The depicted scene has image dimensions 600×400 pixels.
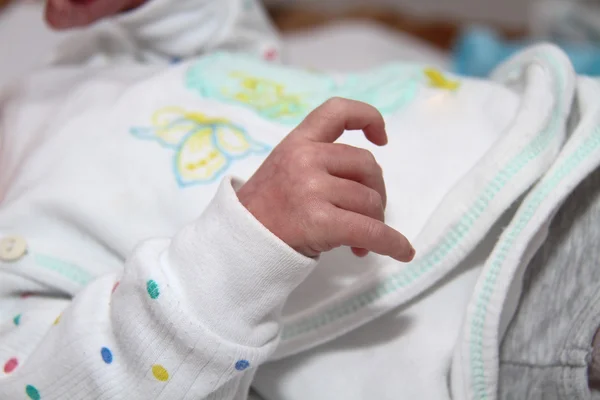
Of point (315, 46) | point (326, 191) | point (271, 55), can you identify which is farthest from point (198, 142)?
point (315, 46)

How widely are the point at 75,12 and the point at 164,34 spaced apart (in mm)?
135

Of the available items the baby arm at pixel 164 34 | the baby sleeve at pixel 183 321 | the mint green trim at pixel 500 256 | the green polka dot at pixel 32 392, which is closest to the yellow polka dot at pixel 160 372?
the baby sleeve at pixel 183 321

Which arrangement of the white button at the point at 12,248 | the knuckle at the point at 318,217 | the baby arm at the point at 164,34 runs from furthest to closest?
the baby arm at the point at 164,34, the white button at the point at 12,248, the knuckle at the point at 318,217

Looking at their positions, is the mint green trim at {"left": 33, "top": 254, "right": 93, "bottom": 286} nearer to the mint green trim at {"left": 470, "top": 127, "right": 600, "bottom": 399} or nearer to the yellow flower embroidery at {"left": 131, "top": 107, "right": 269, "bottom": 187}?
the yellow flower embroidery at {"left": 131, "top": 107, "right": 269, "bottom": 187}

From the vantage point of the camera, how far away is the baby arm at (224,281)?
1.41 ft

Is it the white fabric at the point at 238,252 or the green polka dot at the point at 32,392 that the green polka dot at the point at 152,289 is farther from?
the green polka dot at the point at 32,392

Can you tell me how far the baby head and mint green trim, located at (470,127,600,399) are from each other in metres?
0.57

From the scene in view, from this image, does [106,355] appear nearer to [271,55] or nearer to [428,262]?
[428,262]

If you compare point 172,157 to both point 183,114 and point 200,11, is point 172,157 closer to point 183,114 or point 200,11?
point 183,114

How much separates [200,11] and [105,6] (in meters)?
0.15

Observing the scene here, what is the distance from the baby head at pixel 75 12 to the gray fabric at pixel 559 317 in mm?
599

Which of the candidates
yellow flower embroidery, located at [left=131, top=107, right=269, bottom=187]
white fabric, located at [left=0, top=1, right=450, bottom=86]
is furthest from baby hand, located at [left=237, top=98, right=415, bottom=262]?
white fabric, located at [left=0, top=1, right=450, bottom=86]

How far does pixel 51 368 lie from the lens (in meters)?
0.47

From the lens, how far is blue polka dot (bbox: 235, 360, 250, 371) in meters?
0.44
